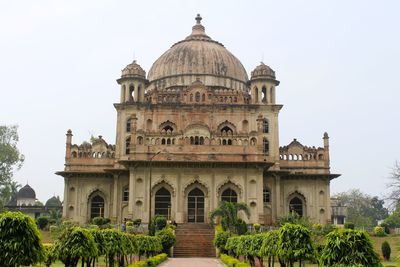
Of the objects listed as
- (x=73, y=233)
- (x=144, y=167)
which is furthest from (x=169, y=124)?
(x=73, y=233)

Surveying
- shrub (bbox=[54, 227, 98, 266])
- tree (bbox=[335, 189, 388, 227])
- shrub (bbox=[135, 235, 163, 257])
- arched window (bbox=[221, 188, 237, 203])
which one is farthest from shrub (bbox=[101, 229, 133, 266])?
tree (bbox=[335, 189, 388, 227])

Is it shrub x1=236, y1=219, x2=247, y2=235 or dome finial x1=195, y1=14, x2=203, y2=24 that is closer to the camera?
shrub x1=236, y1=219, x2=247, y2=235

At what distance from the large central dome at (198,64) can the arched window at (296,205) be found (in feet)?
38.3

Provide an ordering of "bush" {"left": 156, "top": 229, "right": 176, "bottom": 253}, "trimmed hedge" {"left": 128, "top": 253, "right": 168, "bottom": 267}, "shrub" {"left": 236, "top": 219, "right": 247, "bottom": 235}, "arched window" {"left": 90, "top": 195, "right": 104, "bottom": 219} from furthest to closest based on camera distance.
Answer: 1. "arched window" {"left": 90, "top": 195, "right": 104, "bottom": 219}
2. "shrub" {"left": 236, "top": 219, "right": 247, "bottom": 235}
3. "bush" {"left": 156, "top": 229, "right": 176, "bottom": 253}
4. "trimmed hedge" {"left": 128, "top": 253, "right": 168, "bottom": 267}

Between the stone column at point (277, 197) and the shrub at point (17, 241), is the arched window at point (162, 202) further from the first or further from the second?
the shrub at point (17, 241)

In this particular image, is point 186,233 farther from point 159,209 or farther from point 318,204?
point 318,204

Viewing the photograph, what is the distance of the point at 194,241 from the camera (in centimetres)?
3105

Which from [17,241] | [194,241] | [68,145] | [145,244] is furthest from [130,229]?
[17,241]

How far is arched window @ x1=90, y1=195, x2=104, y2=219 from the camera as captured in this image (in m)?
40.5

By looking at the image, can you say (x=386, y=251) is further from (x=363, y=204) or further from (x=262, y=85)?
(x=363, y=204)

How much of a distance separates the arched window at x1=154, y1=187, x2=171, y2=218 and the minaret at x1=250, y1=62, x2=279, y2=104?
11062 mm

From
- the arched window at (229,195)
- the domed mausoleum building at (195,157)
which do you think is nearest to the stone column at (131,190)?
the domed mausoleum building at (195,157)

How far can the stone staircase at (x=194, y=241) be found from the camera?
29.6 m

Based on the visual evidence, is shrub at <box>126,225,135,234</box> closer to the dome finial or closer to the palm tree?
the palm tree
